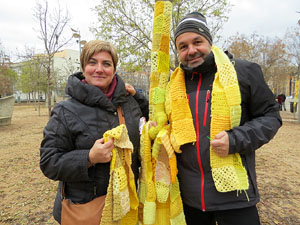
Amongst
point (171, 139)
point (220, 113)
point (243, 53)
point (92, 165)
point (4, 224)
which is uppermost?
point (243, 53)

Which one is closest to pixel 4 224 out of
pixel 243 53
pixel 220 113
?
pixel 220 113

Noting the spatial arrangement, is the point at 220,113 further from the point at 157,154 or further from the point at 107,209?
the point at 107,209

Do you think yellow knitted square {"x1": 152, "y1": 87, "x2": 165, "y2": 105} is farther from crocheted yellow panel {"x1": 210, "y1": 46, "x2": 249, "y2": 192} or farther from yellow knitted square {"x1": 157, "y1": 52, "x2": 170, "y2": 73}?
crocheted yellow panel {"x1": 210, "y1": 46, "x2": 249, "y2": 192}

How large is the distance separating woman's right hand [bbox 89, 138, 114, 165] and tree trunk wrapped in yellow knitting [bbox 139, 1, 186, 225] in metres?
0.35

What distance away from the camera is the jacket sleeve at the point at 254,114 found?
4.63ft

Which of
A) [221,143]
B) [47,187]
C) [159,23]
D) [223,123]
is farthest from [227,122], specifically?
[47,187]

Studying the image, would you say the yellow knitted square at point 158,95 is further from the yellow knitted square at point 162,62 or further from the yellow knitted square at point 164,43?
the yellow knitted square at point 164,43

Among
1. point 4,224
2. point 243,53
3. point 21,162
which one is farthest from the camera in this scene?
point 243,53

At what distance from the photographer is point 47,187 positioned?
4.23 meters

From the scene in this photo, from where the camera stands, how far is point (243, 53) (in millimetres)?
19203

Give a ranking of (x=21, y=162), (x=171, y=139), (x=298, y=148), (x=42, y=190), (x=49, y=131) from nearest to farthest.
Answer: (x=49, y=131) → (x=171, y=139) → (x=42, y=190) → (x=21, y=162) → (x=298, y=148)

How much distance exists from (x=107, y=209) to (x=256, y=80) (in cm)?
140

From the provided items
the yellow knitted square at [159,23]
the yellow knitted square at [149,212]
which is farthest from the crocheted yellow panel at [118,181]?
the yellow knitted square at [159,23]

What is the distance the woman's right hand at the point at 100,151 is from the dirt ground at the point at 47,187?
2.36 metres
